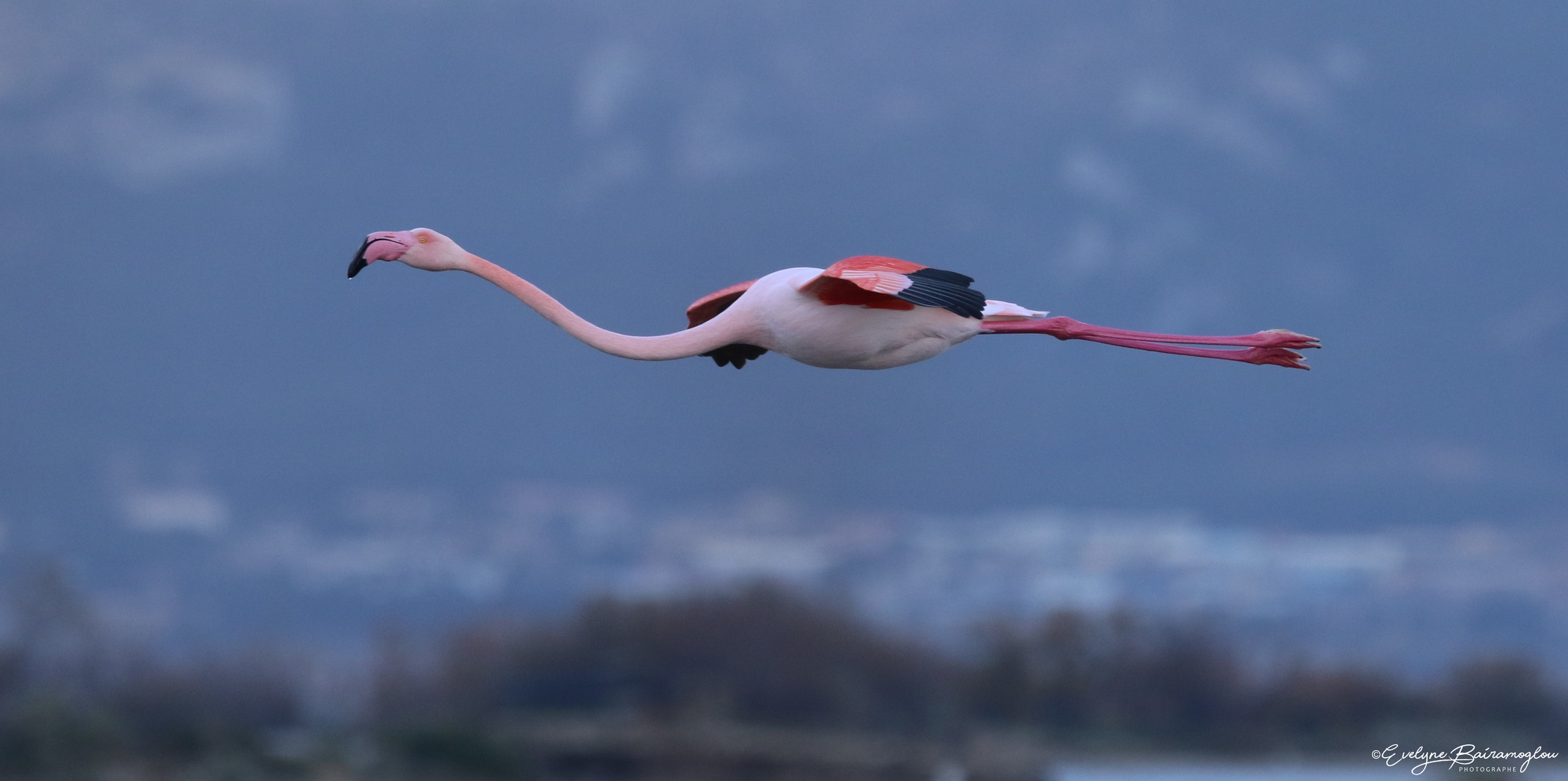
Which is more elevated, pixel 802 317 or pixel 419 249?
pixel 419 249

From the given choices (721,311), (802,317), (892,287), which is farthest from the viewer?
(721,311)

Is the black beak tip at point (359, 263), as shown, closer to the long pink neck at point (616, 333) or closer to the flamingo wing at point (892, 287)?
the long pink neck at point (616, 333)

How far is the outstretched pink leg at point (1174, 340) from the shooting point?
6.80 metres

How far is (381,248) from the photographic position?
249 inches

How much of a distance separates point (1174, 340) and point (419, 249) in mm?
3256

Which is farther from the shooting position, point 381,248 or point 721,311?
point 721,311


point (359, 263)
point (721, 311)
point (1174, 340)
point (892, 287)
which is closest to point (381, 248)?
point (359, 263)

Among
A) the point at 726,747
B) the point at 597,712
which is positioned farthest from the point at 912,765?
the point at 597,712

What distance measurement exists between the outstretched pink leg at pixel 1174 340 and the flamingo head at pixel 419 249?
225 centimetres

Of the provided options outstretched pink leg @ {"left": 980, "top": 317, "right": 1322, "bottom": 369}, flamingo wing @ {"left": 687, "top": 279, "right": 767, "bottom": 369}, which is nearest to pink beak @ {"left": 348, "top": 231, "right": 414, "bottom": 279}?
flamingo wing @ {"left": 687, "top": 279, "right": 767, "bottom": 369}

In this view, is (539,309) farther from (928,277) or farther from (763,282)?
(928,277)

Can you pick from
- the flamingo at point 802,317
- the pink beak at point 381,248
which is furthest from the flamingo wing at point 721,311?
the pink beak at point 381,248

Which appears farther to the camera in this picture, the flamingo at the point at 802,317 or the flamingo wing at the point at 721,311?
the flamingo wing at the point at 721,311

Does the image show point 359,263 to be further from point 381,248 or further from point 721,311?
point 721,311
